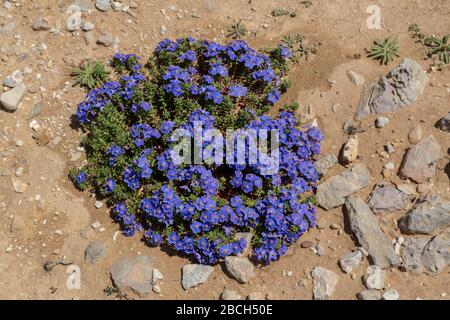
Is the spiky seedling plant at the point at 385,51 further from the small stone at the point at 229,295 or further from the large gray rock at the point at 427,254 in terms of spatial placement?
the small stone at the point at 229,295

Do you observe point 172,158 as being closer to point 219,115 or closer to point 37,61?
point 219,115

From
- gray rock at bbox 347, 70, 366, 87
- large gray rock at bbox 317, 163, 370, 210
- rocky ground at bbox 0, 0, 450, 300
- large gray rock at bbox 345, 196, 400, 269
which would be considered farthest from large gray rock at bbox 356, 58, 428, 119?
large gray rock at bbox 345, 196, 400, 269

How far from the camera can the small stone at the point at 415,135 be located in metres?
8.22

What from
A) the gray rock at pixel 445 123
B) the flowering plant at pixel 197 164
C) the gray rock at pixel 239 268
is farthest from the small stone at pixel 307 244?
the gray rock at pixel 445 123

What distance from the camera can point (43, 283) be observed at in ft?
25.6

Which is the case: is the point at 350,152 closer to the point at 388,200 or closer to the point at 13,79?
the point at 388,200

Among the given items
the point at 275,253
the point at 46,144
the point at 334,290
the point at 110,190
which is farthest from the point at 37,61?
the point at 334,290

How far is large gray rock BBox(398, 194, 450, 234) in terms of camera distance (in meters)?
7.45

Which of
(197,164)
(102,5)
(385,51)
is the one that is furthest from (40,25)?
(385,51)

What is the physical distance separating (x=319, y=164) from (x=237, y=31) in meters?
3.06

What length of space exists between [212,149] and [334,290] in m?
2.66

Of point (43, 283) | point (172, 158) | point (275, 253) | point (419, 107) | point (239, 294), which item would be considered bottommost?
point (43, 283)

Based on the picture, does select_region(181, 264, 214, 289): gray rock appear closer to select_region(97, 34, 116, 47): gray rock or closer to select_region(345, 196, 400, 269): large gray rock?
select_region(345, 196, 400, 269): large gray rock

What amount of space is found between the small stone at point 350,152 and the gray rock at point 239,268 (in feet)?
7.31
